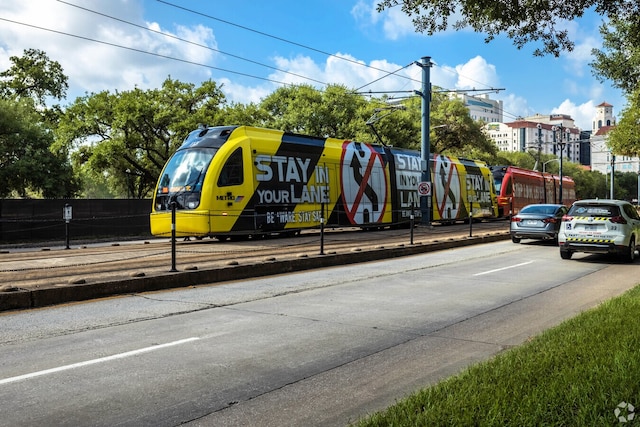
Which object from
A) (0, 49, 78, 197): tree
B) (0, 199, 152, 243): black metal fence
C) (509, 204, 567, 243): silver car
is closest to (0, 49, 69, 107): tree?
(0, 49, 78, 197): tree

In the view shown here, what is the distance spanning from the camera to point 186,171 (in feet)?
58.2

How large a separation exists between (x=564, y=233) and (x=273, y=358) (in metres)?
12.1

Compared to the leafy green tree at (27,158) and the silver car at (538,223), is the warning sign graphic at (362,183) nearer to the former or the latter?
the silver car at (538,223)

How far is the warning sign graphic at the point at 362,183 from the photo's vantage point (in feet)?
77.3

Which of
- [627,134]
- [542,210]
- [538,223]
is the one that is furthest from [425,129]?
[627,134]

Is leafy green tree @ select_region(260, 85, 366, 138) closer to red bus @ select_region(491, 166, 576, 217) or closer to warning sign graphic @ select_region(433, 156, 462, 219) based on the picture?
red bus @ select_region(491, 166, 576, 217)

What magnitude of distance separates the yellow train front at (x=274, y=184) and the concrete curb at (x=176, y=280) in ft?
5.95

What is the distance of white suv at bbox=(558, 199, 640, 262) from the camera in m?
14.7

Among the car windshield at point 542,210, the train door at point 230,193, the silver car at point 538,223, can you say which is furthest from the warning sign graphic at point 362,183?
the car windshield at point 542,210

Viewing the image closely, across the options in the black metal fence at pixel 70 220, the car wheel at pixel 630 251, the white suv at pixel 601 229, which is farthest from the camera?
the black metal fence at pixel 70 220

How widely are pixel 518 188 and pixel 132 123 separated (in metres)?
27.4

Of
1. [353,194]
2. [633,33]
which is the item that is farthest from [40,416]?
[353,194]

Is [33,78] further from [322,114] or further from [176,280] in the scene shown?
[176,280]

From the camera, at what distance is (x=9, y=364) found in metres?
5.32
